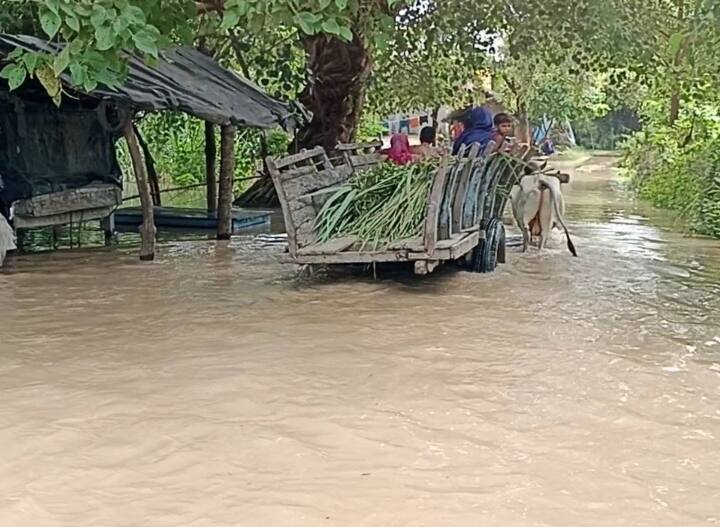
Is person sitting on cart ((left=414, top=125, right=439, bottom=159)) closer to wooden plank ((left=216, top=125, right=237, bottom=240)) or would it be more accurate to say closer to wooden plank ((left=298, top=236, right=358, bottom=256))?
wooden plank ((left=298, top=236, right=358, bottom=256))

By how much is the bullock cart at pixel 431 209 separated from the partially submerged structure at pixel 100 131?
1.77 metres

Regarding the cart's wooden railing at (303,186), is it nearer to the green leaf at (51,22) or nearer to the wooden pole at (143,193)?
the wooden pole at (143,193)

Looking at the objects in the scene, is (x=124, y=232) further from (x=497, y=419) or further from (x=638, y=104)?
(x=638, y=104)

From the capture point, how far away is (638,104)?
90.0 ft

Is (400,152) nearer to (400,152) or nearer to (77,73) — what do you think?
(400,152)

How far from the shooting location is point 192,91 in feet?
36.6

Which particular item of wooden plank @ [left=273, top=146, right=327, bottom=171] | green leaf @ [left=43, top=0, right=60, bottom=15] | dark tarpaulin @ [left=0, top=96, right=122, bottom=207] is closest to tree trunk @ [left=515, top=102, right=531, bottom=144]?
dark tarpaulin @ [left=0, top=96, right=122, bottom=207]

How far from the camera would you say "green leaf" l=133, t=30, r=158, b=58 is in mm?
5676

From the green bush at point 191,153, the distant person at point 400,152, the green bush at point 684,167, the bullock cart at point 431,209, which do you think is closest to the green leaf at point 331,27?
the bullock cart at point 431,209

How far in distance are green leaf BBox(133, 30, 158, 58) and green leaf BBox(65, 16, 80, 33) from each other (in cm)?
34

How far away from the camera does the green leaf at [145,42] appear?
18.6 ft

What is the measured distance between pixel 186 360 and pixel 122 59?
2.18 metres

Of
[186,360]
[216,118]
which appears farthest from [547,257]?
[186,360]

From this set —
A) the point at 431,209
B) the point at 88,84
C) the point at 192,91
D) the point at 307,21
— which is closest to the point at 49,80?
the point at 88,84
